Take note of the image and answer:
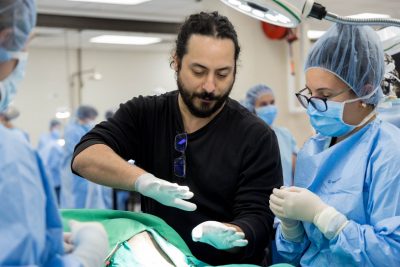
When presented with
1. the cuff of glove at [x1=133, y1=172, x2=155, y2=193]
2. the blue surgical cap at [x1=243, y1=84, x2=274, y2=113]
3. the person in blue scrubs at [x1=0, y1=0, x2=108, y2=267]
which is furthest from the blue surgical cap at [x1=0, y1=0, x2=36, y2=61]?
the blue surgical cap at [x1=243, y1=84, x2=274, y2=113]

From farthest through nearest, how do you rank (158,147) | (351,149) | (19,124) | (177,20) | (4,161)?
(19,124)
(177,20)
(158,147)
(351,149)
(4,161)

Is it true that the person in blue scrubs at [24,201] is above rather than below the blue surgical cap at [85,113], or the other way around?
above

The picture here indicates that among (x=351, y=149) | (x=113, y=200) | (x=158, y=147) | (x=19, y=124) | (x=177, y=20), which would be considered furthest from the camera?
(x=19, y=124)

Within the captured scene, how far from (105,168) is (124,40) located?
7708 millimetres

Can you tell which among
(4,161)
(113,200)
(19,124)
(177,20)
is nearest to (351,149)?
(4,161)

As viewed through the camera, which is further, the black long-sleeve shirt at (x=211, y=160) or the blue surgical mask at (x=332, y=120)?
the black long-sleeve shirt at (x=211, y=160)

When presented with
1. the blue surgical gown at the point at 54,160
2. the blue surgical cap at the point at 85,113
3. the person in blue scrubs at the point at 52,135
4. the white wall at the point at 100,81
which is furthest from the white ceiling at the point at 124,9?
the person in blue scrubs at the point at 52,135

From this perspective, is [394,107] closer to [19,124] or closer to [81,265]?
[81,265]

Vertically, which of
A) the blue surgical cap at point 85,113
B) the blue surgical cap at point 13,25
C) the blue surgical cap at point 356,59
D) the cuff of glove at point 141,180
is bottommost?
the blue surgical cap at point 85,113

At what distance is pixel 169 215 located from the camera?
2027mm

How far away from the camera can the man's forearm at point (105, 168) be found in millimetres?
1905

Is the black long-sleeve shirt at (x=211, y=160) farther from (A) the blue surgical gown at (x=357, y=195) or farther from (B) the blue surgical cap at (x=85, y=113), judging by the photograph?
(B) the blue surgical cap at (x=85, y=113)

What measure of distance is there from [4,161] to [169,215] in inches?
39.6

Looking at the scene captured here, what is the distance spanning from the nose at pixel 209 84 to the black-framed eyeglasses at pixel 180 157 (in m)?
0.19
